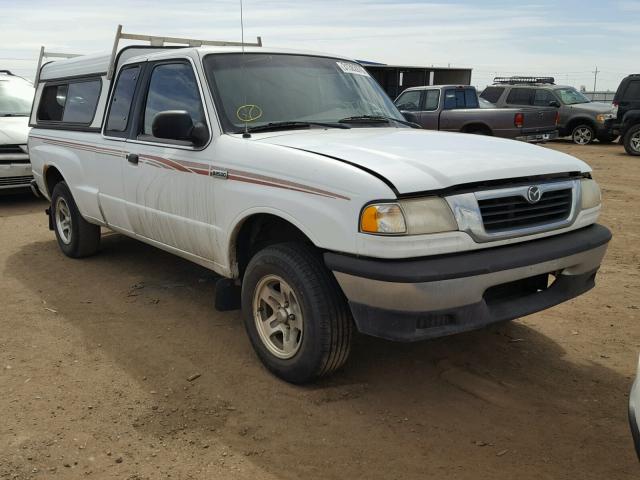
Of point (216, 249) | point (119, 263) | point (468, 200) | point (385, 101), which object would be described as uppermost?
point (385, 101)

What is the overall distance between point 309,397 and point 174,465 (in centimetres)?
87

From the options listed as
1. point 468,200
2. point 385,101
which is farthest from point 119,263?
point 468,200

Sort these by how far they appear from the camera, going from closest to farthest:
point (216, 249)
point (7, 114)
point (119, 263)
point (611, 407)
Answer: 1. point (611, 407)
2. point (216, 249)
3. point (119, 263)
4. point (7, 114)

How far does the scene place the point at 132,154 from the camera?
4.75 metres

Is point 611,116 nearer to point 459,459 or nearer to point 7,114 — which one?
point 7,114

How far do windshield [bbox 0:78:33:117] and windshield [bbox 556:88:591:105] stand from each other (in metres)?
14.2

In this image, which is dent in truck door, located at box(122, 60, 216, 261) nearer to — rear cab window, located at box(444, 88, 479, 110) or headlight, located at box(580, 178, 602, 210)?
headlight, located at box(580, 178, 602, 210)

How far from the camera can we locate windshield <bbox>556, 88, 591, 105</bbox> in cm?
1850

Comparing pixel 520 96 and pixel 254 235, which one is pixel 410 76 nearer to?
pixel 520 96

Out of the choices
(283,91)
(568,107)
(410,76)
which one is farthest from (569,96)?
(283,91)

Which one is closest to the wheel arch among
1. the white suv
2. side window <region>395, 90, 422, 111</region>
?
the white suv

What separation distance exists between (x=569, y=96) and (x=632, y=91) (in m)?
3.14

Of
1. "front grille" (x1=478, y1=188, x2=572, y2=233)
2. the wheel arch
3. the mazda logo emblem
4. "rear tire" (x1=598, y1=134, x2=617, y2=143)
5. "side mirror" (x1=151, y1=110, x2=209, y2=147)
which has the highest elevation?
"side mirror" (x1=151, y1=110, x2=209, y2=147)

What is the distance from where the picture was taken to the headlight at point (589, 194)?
369 centimetres
